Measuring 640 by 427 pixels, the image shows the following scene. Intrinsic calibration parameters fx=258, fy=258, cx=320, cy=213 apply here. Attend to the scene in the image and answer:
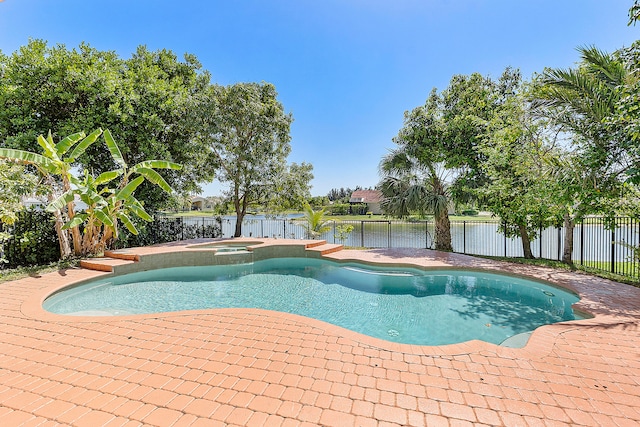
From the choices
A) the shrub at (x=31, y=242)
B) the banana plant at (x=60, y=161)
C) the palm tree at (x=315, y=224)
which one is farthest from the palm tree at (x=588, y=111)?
the shrub at (x=31, y=242)

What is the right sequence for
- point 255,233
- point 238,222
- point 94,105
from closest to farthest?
point 94,105, point 238,222, point 255,233

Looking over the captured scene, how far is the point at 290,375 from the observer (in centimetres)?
258

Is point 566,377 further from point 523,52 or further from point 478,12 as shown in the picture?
point 523,52

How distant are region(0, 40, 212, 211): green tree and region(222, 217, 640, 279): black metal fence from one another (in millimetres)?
5330

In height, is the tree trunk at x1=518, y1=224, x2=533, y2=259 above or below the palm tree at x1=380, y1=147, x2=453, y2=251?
below

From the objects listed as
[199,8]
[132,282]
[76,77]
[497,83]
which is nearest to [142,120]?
[76,77]

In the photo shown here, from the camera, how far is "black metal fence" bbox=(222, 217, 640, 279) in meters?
7.28

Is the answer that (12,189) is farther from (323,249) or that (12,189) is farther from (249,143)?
(323,249)

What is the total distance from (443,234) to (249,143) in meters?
10.0

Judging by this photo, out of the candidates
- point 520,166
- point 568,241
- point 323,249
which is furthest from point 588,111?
point 323,249

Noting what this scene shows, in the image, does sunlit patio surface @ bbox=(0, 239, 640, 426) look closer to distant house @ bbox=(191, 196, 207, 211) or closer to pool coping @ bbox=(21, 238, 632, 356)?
pool coping @ bbox=(21, 238, 632, 356)

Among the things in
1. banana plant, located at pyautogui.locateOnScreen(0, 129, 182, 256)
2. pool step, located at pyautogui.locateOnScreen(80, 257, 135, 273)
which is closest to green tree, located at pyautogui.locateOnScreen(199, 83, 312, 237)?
banana plant, located at pyautogui.locateOnScreen(0, 129, 182, 256)

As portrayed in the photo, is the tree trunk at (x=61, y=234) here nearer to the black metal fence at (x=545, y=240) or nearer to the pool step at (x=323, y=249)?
the black metal fence at (x=545, y=240)

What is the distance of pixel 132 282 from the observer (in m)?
7.29
